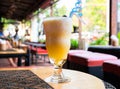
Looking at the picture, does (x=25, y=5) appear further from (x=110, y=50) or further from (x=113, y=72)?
(x=113, y=72)

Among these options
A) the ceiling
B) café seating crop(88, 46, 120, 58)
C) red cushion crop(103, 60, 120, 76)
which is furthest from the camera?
the ceiling

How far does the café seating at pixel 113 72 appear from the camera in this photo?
2882 mm

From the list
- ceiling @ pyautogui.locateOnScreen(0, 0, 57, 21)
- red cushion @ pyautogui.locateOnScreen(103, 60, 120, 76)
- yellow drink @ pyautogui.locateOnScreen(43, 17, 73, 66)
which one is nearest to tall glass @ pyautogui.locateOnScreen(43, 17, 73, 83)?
yellow drink @ pyautogui.locateOnScreen(43, 17, 73, 66)

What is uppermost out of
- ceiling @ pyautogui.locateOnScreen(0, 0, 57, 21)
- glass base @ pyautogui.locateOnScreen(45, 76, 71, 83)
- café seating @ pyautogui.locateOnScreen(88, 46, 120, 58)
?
ceiling @ pyautogui.locateOnScreen(0, 0, 57, 21)

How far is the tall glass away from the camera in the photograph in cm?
111

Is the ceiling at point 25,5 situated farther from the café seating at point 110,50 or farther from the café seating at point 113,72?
the café seating at point 113,72

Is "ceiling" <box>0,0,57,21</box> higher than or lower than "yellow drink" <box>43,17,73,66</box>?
higher

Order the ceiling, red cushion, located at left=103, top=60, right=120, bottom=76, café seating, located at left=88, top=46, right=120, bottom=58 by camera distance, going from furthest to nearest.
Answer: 1. the ceiling
2. café seating, located at left=88, top=46, right=120, bottom=58
3. red cushion, located at left=103, top=60, right=120, bottom=76

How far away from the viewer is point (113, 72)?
2.97 m

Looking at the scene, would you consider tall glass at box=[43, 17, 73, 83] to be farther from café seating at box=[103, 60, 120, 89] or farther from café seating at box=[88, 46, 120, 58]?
café seating at box=[88, 46, 120, 58]

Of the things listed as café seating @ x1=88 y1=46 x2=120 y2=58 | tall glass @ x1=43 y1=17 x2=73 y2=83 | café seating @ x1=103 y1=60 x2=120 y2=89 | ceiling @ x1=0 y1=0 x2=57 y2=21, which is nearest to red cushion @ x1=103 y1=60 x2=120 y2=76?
café seating @ x1=103 y1=60 x2=120 y2=89

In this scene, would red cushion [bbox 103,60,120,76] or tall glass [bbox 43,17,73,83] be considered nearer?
tall glass [bbox 43,17,73,83]

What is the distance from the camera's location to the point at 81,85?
100cm

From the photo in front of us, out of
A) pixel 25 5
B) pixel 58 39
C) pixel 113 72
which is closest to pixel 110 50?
pixel 113 72
